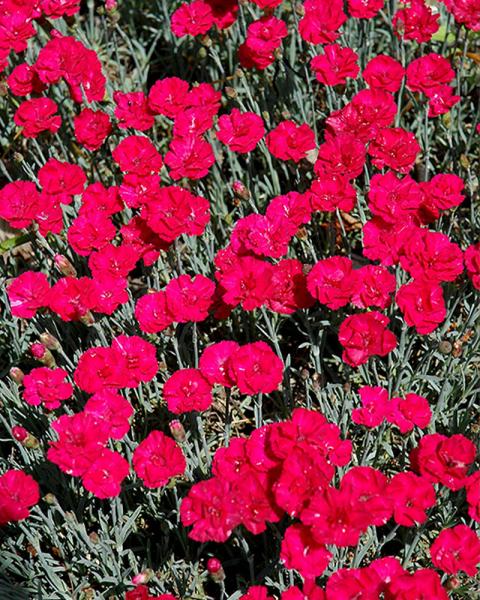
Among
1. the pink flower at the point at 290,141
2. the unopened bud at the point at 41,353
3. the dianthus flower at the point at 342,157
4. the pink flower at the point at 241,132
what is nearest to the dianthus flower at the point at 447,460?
the dianthus flower at the point at 342,157

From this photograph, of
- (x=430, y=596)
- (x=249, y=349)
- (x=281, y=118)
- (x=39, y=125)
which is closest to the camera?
(x=430, y=596)

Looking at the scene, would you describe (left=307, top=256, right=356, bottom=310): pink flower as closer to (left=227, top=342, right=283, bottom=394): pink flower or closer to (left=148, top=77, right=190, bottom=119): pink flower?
(left=227, top=342, right=283, bottom=394): pink flower

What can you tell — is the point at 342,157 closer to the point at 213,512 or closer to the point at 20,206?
the point at 20,206

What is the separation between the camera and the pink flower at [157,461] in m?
2.04

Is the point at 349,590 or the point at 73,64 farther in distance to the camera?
the point at 73,64

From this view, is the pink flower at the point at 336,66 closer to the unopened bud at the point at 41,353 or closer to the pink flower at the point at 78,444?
the unopened bud at the point at 41,353

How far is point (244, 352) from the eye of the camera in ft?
7.11

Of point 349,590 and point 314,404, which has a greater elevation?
point 349,590

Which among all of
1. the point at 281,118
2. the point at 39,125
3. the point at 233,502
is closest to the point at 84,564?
the point at 233,502

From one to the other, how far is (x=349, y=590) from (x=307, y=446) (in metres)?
0.34

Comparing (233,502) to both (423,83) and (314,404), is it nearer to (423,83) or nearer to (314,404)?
(314,404)

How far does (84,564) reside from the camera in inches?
93.7

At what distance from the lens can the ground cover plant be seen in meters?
1.97

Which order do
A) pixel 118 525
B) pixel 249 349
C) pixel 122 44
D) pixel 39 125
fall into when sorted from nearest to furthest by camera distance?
pixel 249 349 → pixel 118 525 → pixel 39 125 → pixel 122 44
